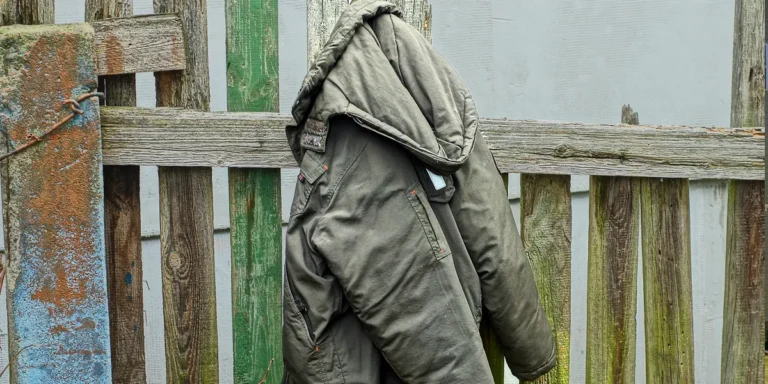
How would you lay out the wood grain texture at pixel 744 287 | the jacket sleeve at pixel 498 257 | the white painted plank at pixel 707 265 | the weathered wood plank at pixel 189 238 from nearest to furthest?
the jacket sleeve at pixel 498 257 → the weathered wood plank at pixel 189 238 → the wood grain texture at pixel 744 287 → the white painted plank at pixel 707 265

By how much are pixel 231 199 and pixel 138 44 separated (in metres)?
0.52

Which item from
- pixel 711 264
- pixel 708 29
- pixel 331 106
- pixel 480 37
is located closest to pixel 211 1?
pixel 480 37

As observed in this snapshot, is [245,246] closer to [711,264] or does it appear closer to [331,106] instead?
[331,106]

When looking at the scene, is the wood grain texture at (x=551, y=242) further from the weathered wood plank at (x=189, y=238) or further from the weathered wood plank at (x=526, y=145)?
the weathered wood plank at (x=189, y=238)

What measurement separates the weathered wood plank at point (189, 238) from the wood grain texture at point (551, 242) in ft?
3.25

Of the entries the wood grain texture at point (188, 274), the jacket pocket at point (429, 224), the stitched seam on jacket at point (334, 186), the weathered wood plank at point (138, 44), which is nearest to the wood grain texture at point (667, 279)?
the jacket pocket at point (429, 224)

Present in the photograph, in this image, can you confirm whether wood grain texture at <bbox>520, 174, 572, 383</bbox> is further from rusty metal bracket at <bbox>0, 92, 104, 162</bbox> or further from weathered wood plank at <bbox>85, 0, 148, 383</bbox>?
rusty metal bracket at <bbox>0, 92, 104, 162</bbox>

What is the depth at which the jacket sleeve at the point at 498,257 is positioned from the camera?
254 cm

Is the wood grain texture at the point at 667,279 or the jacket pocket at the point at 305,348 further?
the wood grain texture at the point at 667,279

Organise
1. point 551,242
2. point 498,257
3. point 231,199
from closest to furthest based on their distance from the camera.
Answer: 1. point 498,257
2. point 231,199
3. point 551,242

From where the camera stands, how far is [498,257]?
101 inches

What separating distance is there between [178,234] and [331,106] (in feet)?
2.40

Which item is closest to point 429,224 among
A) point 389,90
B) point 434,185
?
point 434,185

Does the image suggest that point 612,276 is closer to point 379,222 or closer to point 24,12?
point 379,222
